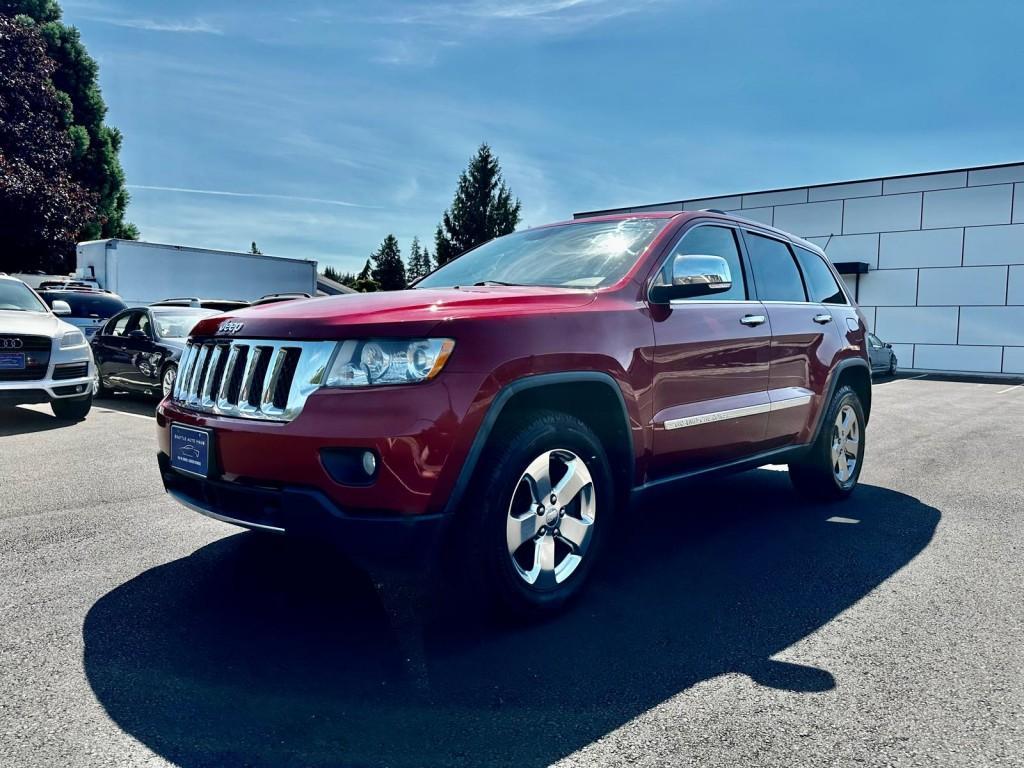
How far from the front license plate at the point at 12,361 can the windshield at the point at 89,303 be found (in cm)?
776

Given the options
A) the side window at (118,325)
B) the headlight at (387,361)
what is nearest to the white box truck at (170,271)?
the side window at (118,325)

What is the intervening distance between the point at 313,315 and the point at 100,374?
998 cm

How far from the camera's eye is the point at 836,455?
211 inches

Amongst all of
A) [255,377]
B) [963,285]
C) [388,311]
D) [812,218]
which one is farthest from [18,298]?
[963,285]

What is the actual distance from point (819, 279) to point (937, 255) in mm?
20496

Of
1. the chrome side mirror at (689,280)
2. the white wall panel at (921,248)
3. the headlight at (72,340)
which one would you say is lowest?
the headlight at (72,340)

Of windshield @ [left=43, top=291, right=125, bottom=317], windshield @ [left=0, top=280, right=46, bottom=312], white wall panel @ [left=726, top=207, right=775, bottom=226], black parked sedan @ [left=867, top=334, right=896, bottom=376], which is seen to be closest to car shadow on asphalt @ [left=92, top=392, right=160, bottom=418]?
windshield @ [left=0, top=280, right=46, bottom=312]

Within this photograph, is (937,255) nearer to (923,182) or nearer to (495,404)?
(923,182)

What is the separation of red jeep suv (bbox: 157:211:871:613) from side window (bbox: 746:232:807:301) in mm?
297

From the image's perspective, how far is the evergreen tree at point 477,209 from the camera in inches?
2000

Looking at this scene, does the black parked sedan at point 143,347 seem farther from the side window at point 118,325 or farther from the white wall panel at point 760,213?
the white wall panel at point 760,213

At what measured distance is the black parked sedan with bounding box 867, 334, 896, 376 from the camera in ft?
58.5

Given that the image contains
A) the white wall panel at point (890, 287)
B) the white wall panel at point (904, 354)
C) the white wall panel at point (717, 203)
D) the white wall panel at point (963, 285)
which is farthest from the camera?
the white wall panel at point (717, 203)

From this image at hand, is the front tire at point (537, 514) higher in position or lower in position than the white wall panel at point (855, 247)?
lower
